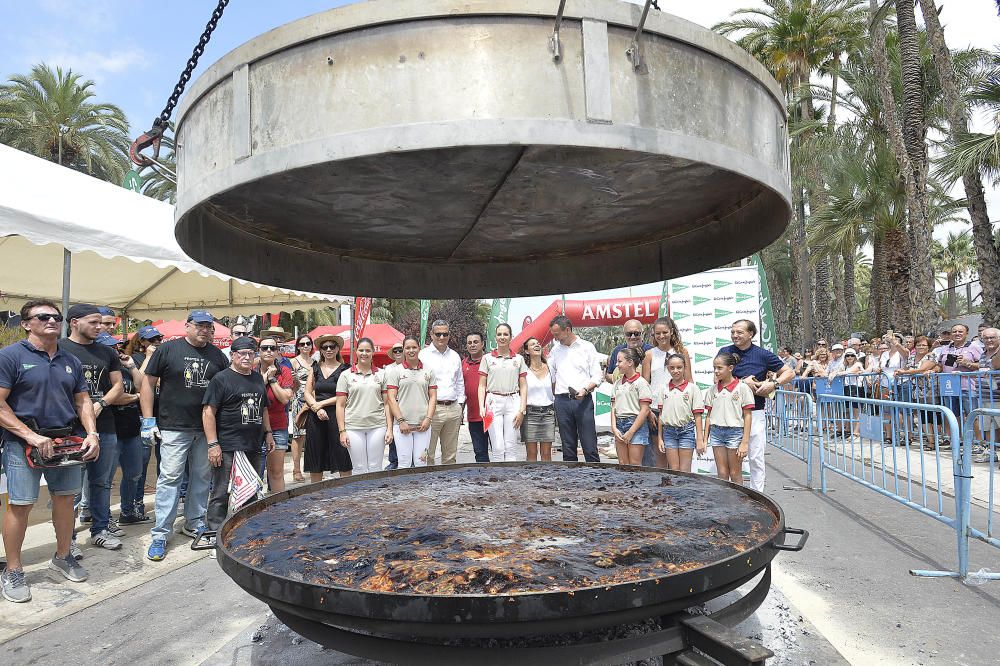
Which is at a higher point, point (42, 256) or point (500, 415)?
point (42, 256)

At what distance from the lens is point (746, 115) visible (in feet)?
6.90

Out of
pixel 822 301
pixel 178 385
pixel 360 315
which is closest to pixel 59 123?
pixel 360 315

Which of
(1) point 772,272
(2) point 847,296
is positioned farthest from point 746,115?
(1) point 772,272

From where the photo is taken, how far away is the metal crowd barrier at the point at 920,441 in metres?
4.51

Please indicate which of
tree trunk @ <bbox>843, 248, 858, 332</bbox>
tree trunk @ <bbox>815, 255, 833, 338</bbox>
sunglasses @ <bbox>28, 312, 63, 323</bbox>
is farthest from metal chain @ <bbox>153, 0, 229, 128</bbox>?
tree trunk @ <bbox>843, 248, 858, 332</bbox>

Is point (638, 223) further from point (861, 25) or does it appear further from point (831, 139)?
point (861, 25)

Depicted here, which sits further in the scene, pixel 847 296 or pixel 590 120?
pixel 847 296

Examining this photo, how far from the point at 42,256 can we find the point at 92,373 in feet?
12.9

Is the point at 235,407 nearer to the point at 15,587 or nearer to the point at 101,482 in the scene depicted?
the point at 101,482

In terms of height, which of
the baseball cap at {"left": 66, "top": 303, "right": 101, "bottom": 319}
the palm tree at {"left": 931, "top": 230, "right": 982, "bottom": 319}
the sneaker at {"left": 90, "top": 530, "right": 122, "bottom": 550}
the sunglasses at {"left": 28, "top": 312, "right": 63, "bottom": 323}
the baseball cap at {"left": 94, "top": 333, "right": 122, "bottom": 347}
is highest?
the palm tree at {"left": 931, "top": 230, "right": 982, "bottom": 319}

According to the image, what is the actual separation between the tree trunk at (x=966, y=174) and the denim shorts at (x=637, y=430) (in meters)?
11.1

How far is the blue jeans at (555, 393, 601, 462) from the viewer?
683cm

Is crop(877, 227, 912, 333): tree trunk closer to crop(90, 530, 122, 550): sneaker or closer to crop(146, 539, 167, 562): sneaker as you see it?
crop(146, 539, 167, 562): sneaker

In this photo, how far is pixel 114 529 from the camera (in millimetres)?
5727
